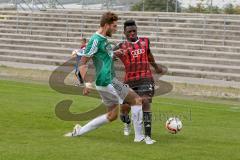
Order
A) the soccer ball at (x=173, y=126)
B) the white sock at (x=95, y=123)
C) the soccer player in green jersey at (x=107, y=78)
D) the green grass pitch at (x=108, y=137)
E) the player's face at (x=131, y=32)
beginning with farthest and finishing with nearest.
Answer: the soccer ball at (x=173, y=126) < the player's face at (x=131, y=32) < the white sock at (x=95, y=123) < the soccer player in green jersey at (x=107, y=78) < the green grass pitch at (x=108, y=137)

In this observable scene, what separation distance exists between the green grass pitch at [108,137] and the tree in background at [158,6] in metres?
18.3

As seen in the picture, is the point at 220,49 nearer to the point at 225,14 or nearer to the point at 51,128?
the point at 225,14

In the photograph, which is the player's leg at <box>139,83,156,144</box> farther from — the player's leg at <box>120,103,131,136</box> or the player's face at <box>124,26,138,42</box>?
the player's face at <box>124,26,138,42</box>

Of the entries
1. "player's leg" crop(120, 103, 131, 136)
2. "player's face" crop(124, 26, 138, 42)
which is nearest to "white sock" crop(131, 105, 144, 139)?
"player's leg" crop(120, 103, 131, 136)

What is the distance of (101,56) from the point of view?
11133 mm

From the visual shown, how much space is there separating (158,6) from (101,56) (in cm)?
2766

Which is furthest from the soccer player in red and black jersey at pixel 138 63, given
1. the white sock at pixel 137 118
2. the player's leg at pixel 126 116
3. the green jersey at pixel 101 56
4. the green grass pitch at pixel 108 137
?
the green grass pitch at pixel 108 137

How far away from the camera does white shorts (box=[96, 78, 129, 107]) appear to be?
442 inches

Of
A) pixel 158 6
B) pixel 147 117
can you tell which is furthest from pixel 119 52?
pixel 158 6

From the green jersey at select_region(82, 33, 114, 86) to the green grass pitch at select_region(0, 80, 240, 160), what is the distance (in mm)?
1064

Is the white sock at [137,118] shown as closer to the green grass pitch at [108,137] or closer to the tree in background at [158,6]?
the green grass pitch at [108,137]

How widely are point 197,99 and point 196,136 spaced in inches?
411

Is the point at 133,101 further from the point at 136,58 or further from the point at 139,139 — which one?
the point at 136,58

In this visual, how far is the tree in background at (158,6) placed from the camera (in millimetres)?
37156
